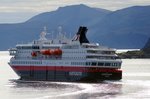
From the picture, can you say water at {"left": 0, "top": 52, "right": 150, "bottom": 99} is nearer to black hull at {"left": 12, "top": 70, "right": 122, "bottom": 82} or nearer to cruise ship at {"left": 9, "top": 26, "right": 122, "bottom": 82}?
black hull at {"left": 12, "top": 70, "right": 122, "bottom": 82}

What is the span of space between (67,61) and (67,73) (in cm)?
192

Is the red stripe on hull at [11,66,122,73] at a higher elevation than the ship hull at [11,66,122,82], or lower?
A: higher

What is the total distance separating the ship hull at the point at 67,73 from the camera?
310 ft

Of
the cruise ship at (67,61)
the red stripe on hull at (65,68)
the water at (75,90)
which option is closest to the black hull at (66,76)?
the cruise ship at (67,61)

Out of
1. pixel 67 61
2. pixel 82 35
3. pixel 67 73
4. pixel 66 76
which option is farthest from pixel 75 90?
pixel 82 35

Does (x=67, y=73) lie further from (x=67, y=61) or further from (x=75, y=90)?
(x=75, y=90)

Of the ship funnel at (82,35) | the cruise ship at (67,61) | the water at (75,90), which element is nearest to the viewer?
the water at (75,90)

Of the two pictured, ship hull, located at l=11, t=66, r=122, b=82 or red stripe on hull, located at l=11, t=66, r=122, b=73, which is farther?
ship hull, located at l=11, t=66, r=122, b=82

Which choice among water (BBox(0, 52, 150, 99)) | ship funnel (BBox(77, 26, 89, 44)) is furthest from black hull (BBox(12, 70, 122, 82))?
ship funnel (BBox(77, 26, 89, 44))

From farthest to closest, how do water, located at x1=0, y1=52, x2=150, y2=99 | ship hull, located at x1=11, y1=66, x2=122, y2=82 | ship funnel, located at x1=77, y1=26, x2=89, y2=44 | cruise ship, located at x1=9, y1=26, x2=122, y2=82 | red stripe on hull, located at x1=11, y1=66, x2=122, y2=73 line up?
ship funnel, located at x1=77, y1=26, x2=89, y2=44 → cruise ship, located at x1=9, y1=26, x2=122, y2=82 → ship hull, located at x1=11, y1=66, x2=122, y2=82 → red stripe on hull, located at x1=11, y1=66, x2=122, y2=73 → water, located at x1=0, y1=52, x2=150, y2=99

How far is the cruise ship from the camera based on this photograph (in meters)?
94.9

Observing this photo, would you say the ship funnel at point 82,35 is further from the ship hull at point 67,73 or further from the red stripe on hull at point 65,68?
the ship hull at point 67,73

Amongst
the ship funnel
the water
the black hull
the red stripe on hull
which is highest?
the ship funnel

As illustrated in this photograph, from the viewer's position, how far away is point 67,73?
97.8 metres
